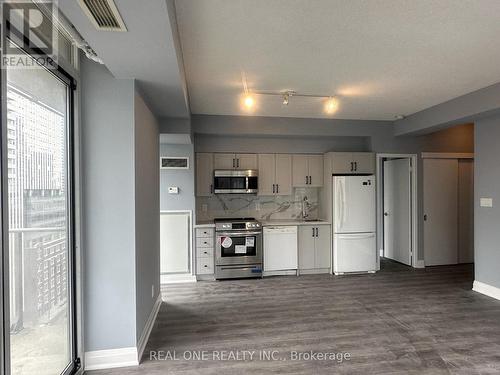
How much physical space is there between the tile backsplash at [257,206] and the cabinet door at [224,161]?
55 cm

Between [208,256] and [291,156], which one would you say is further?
[291,156]

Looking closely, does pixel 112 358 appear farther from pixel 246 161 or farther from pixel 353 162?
pixel 353 162

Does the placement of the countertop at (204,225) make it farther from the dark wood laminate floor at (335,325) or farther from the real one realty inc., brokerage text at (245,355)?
the real one realty inc., brokerage text at (245,355)

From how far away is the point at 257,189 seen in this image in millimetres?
4902

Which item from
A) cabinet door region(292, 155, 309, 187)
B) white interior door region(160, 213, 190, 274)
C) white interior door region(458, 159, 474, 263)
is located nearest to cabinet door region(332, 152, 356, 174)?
cabinet door region(292, 155, 309, 187)

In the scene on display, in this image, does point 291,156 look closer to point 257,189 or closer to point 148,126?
point 257,189

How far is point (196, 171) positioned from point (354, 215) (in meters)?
2.78

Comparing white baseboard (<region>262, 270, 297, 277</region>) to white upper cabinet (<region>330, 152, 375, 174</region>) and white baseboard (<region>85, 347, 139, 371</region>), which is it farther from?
white baseboard (<region>85, 347, 139, 371</region>)

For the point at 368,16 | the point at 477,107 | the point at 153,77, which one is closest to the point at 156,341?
the point at 153,77

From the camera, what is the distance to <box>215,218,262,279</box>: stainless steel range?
4.54 metres

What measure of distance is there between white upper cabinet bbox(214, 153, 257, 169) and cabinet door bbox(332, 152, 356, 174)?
4.53 feet

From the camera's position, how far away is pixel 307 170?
5.18m

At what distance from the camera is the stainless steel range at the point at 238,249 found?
4535mm

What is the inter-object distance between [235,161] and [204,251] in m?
1.60
